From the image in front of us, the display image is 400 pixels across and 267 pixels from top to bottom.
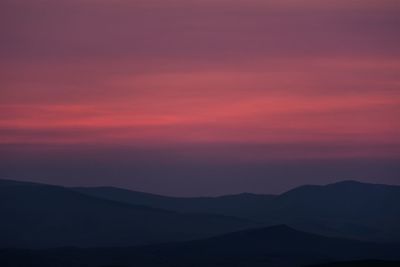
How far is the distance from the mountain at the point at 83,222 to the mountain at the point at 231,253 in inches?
601

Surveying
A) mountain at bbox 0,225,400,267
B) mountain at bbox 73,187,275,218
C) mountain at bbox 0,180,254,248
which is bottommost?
mountain at bbox 0,225,400,267

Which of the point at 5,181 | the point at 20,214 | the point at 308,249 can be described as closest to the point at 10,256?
the point at 308,249

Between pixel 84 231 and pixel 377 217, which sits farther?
pixel 377 217

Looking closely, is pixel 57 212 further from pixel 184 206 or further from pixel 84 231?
pixel 184 206

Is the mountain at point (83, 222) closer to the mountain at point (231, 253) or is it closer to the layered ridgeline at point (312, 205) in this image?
the mountain at point (231, 253)

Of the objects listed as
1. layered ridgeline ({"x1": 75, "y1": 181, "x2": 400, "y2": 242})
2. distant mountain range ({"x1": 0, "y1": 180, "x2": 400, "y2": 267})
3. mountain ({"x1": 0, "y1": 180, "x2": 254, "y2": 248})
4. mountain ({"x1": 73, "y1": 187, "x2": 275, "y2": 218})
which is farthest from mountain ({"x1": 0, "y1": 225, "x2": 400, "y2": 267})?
mountain ({"x1": 73, "y1": 187, "x2": 275, "y2": 218})

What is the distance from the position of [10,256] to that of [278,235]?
101ft

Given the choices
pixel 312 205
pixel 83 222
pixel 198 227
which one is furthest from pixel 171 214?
pixel 312 205

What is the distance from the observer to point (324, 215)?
547 ft

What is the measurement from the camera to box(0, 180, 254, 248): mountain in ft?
371

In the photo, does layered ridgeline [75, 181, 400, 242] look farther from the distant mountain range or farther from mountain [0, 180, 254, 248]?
mountain [0, 180, 254, 248]

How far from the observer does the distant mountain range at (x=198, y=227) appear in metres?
83.9

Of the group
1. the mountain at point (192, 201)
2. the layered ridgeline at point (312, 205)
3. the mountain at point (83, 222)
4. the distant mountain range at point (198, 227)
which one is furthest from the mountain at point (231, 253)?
the mountain at point (192, 201)

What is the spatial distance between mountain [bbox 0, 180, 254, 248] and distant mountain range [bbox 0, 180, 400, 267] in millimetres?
124
